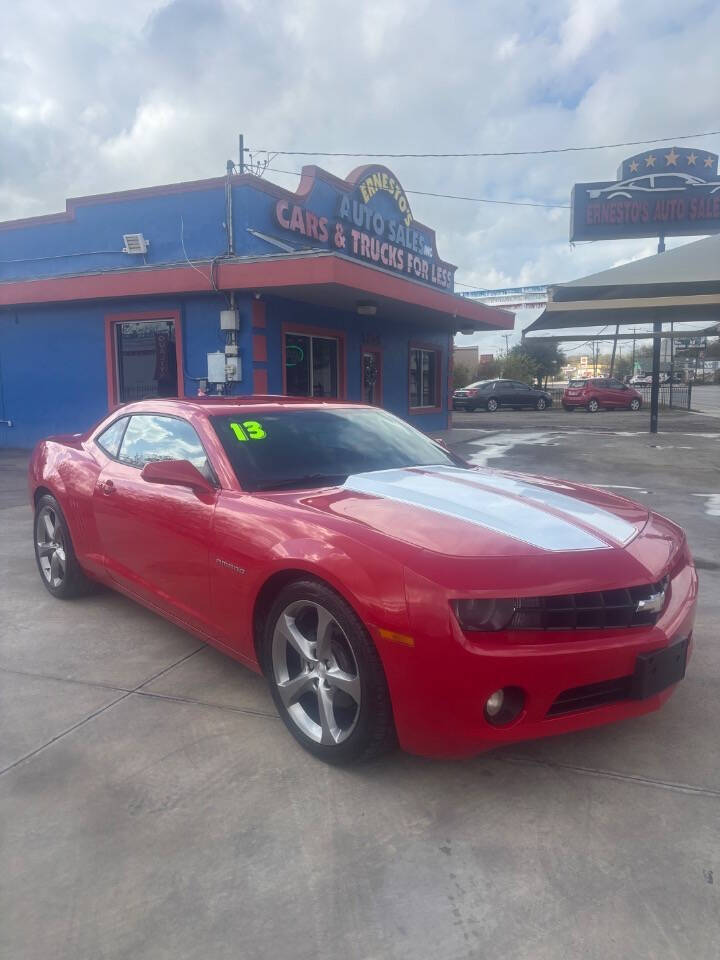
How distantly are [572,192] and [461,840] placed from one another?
30.2 metres

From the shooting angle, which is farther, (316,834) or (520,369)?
(520,369)

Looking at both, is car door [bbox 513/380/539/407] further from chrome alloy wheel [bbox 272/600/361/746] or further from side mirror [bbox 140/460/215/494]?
chrome alloy wheel [bbox 272/600/361/746]

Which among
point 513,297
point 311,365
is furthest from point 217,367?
point 513,297

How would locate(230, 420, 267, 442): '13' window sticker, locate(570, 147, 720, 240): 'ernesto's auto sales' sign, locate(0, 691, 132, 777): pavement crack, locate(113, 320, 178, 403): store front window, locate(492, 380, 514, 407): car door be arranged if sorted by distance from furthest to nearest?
locate(492, 380, 514, 407): car door
locate(570, 147, 720, 240): 'ernesto's auto sales' sign
locate(113, 320, 178, 403): store front window
locate(230, 420, 267, 442): '13' window sticker
locate(0, 691, 132, 777): pavement crack

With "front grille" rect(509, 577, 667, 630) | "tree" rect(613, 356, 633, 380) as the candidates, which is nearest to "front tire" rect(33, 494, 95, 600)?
"front grille" rect(509, 577, 667, 630)

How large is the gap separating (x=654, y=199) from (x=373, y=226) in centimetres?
1752

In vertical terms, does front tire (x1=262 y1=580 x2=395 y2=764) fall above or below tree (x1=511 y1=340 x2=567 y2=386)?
below

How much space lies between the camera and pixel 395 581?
7.82ft

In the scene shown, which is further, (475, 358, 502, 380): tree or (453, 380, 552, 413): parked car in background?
(475, 358, 502, 380): tree

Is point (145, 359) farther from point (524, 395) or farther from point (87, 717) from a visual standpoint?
point (524, 395)

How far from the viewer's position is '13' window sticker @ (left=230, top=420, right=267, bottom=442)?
360 centimetres

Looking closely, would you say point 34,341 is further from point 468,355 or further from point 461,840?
point 468,355

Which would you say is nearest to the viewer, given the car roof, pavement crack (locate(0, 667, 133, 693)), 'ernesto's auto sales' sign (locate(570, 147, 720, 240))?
pavement crack (locate(0, 667, 133, 693))

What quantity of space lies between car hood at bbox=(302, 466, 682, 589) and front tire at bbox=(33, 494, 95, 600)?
221 cm
